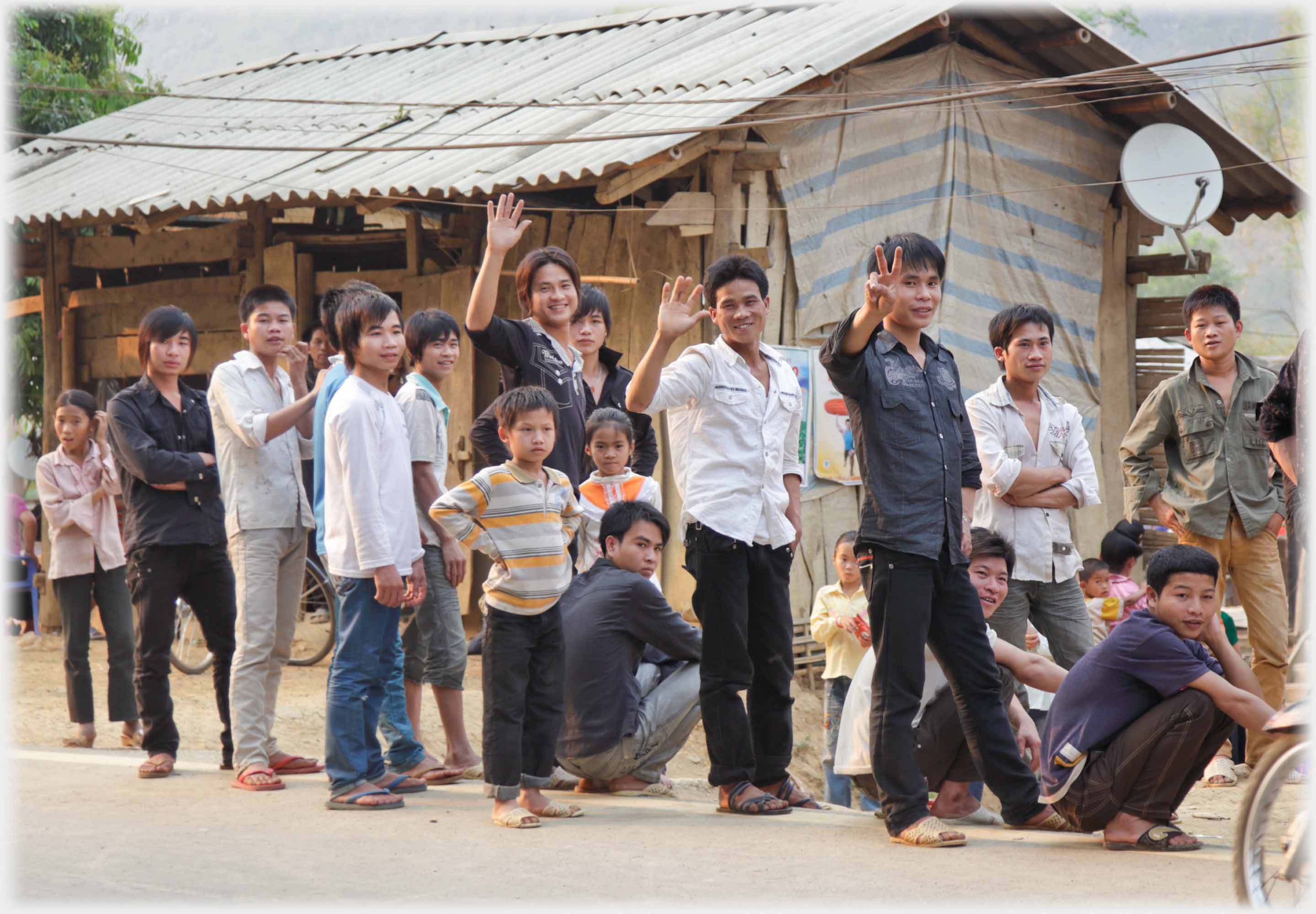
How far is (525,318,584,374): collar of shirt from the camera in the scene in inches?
205

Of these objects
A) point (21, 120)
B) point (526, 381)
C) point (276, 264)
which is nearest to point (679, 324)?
point (526, 381)

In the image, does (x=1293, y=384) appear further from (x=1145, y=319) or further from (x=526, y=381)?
(x=1145, y=319)

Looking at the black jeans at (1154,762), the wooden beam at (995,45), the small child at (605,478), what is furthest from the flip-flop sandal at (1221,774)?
the wooden beam at (995,45)

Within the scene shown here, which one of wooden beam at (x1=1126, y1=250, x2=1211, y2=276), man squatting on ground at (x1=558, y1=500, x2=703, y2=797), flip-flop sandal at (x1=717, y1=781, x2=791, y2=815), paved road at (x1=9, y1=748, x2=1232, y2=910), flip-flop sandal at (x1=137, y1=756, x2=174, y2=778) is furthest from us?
wooden beam at (x1=1126, y1=250, x2=1211, y2=276)

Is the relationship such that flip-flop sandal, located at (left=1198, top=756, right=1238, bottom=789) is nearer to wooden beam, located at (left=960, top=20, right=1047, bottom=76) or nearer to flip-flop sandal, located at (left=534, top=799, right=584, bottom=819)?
flip-flop sandal, located at (left=534, top=799, right=584, bottom=819)

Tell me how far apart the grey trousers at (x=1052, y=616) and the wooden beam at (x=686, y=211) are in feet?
13.1

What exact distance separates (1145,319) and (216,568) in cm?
793

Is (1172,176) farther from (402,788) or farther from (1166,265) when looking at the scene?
(402,788)

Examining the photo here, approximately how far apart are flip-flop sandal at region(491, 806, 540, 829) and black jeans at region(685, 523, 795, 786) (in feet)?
2.14

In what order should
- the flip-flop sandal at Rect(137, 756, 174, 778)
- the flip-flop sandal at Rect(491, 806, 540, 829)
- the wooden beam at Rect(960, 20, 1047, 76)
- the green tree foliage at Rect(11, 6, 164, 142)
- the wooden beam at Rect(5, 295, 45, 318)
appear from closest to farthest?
1. the flip-flop sandal at Rect(491, 806, 540, 829)
2. the flip-flop sandal at Rect(137, 756, 174, 778)
3. the wooden beam at Rect(960, 20, 1047, 76)
4. the wooden beam at Rect(5, 295, 45, 318)
5. the green tree foliage at Rect(11, 6, 164, 142)

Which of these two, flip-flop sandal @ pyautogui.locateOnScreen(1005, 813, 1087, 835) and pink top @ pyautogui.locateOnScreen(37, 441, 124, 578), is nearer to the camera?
flip-flop sandal @ pyautogui.locateOnScreen(1005, 813, 1087, 835)

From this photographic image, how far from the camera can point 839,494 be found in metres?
9.27

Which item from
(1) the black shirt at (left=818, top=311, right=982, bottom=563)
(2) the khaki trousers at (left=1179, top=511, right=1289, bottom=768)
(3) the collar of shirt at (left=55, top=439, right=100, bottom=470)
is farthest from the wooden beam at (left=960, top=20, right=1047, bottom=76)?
(3) the collar of shirt at (left=55, top=439, right=100, bottom=470)

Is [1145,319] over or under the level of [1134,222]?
under
